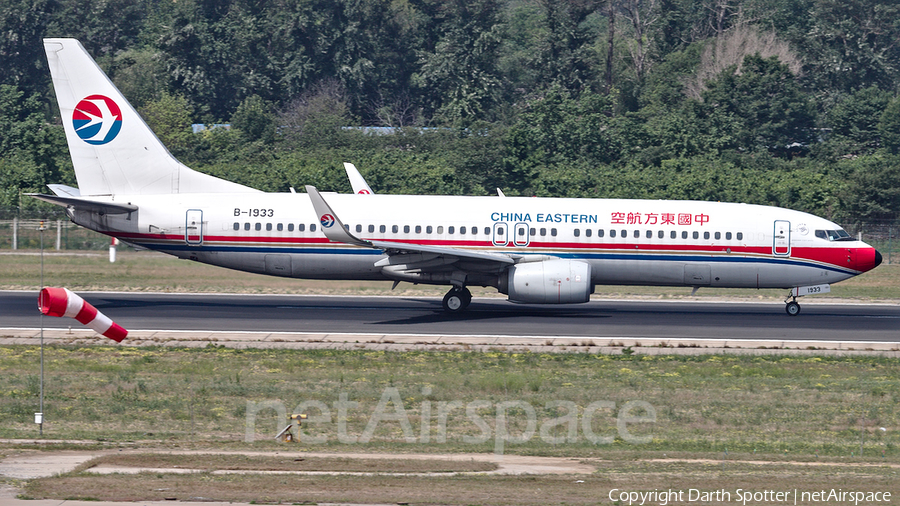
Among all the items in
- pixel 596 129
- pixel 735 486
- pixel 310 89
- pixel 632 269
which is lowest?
pixel 735 486

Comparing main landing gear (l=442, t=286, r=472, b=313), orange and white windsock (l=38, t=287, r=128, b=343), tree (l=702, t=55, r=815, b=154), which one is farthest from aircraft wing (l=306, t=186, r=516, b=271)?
tree (l=702, t=55, r=815, b=154)

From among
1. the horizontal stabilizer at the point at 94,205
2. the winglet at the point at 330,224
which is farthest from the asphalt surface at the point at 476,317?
the horizontal stabilizer at the point at 94,205

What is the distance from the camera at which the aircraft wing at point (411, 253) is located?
30.1m

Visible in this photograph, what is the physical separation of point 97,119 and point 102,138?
653 mm

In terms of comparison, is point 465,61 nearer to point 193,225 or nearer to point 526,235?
point 526,235

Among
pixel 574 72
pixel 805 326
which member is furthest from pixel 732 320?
pixel 574 72

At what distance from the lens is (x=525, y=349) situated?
26.2 m

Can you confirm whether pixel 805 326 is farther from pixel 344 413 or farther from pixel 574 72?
pixel 574 72

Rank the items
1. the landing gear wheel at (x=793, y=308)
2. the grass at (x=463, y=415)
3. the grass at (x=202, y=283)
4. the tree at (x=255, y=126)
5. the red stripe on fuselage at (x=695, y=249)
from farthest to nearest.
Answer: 1. the tree at (x=255, y=126)
2. the grass at (x=202, y=283)
3. the landing gear wheel at (x=793, y=308)
4. the red stripe on fuselage at (x=695, y=249)
5. the grass at (x=463, y=415)

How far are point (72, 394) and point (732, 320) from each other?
2064cm

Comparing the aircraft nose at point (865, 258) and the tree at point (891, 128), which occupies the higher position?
the tree at point (891, 128)

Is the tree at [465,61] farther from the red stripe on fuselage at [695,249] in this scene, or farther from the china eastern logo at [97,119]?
the red stripe on fuselage at [695,249]
